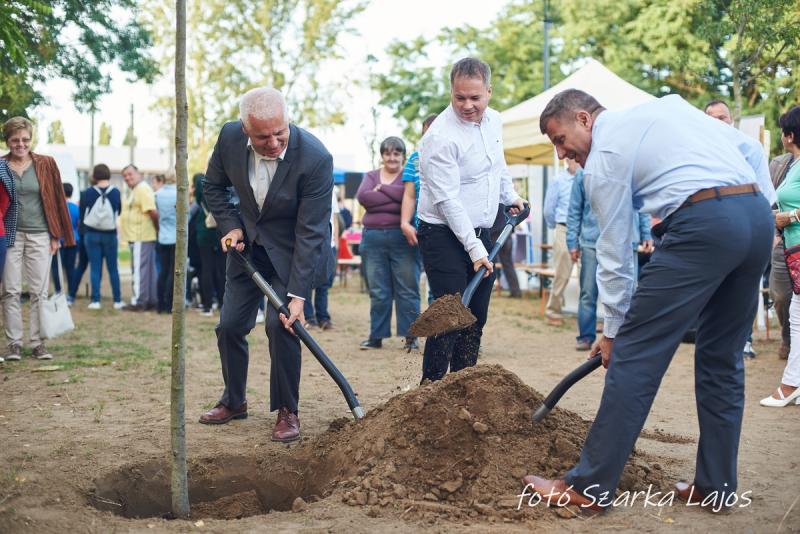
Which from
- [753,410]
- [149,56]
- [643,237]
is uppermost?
[149,56]

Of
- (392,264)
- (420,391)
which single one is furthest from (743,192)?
(392,264)

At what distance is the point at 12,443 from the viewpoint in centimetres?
482

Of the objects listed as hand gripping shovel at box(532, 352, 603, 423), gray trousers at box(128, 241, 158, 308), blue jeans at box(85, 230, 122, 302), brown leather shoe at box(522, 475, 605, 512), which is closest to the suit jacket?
hand gripping shovel at box(532, 352, 603, 423)

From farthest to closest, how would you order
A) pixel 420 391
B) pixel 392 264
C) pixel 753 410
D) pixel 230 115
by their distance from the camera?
pixel 230 115
pixel 392 264
pixel 753 410
pixel 420 391

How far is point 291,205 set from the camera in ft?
16.5

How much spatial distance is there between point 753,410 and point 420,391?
2.98 meters

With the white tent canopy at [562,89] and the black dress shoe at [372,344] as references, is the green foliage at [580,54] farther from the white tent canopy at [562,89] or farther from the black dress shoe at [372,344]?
the black dress shoe at [372,344]

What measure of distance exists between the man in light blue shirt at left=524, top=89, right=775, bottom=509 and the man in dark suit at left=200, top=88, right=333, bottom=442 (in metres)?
1.74

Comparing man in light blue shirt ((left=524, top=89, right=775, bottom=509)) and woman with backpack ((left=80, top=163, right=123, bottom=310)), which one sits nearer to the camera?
man in light blue shirt ((left=524, top=89, right=775, bottom=509))

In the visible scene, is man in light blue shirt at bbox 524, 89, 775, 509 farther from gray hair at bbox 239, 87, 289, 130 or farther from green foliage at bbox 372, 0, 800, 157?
green foliage at bbox 372, 0, 800, 157

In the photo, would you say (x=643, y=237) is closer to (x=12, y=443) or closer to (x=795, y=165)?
(x=795, y=165)

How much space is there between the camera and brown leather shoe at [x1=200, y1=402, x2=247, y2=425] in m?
5.39

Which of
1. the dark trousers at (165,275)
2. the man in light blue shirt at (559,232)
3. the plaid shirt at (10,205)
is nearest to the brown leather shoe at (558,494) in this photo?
the plaid shirt at (10,205)

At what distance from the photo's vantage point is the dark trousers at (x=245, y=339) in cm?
504
